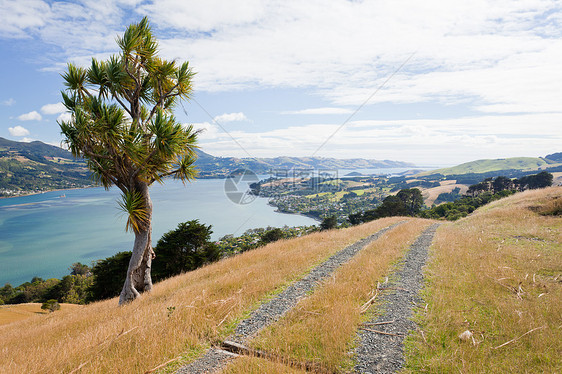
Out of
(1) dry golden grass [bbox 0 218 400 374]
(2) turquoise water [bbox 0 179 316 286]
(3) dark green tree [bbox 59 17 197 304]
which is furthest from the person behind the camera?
(2) turquoise water [bbox 0 179 316 286]

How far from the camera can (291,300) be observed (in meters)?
6.21

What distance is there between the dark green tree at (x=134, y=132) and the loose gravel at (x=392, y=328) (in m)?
7.98

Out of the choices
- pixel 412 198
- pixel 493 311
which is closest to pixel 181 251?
pixel 493 311

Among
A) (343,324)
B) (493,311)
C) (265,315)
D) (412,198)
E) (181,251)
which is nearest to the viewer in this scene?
(343,324)

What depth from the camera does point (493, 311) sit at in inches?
202

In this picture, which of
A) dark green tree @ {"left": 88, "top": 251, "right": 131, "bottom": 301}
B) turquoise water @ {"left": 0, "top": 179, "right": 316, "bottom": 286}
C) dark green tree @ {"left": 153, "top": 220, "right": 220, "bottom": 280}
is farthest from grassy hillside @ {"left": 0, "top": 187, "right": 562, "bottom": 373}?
turquoise water @ {"left": 0, "top": 179, "right": 316, "bottom": 286}

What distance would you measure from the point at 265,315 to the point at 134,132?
749cm

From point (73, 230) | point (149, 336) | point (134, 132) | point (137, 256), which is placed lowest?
point (73, 230)

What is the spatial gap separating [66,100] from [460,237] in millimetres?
18056

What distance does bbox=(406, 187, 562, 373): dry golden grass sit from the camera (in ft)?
12.1

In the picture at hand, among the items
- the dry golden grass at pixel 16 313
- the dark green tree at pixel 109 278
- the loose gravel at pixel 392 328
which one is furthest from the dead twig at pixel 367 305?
the dark green tree at pixel 109 278

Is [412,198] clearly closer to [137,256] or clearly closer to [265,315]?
[137,256]

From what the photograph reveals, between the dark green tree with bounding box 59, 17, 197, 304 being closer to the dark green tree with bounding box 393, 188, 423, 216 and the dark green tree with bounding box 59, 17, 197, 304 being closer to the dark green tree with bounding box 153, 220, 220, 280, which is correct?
the dark green tree with bounding box 153, 220, 220, 280

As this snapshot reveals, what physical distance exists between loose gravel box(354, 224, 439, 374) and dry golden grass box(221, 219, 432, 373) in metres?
0.26
